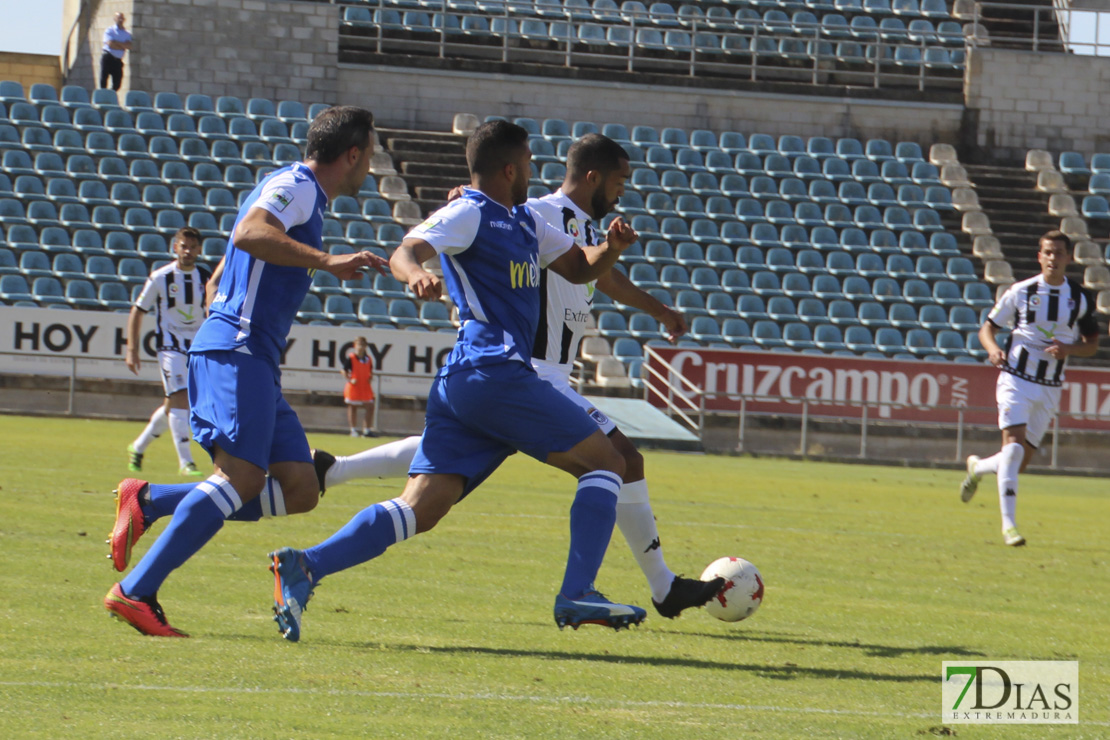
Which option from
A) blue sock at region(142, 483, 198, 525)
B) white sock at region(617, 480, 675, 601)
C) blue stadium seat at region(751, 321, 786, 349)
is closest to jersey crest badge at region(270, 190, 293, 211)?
blue sock at region(142, 483, 198, 525)

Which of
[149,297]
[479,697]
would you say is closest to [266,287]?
[479,697]

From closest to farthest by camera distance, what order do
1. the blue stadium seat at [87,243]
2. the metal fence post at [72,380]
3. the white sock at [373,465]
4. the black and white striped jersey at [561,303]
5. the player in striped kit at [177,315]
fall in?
the black and white striped jersey at [561,303], the white sock at [373,465], the player in striped kit at [177,315], the metal fence post at [72,380], the blue stadium seat at [87,243]

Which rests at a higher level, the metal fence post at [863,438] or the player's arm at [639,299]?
the player's arm at [639,299]

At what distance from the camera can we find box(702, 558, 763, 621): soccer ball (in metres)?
6.59

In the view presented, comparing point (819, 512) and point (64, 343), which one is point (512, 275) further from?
point (64, 343)

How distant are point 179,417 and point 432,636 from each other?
852cm

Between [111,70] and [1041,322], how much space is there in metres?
23.0

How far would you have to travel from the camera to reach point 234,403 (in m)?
5.61

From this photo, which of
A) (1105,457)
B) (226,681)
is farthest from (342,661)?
(1105,457)

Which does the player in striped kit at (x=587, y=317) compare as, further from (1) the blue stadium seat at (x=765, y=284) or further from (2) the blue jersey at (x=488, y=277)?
(1) the blue stadium seat at (x=765, y=284)

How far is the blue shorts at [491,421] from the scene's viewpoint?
574 cm

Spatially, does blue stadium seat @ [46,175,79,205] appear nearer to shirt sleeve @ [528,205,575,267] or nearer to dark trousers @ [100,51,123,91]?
dark trousers @ [100,51,123,91]

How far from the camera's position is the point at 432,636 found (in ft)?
19.7

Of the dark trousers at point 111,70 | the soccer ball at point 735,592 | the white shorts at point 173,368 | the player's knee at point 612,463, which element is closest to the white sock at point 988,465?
the soccer ball at point 735,592
